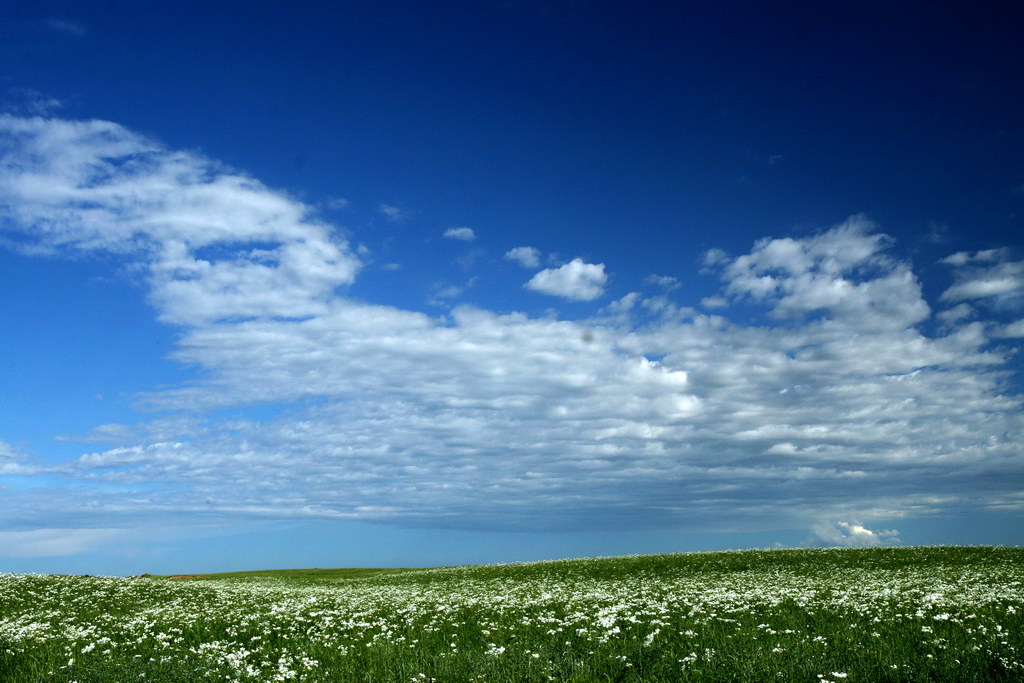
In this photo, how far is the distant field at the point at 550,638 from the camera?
13.2 m

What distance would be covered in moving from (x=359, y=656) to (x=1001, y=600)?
19.0 meters

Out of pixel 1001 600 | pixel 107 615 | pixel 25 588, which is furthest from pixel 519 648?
pixel 25 588

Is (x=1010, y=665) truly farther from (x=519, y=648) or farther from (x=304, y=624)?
(x=304, y=624)

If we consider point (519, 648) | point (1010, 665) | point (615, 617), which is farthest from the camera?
point (615, 617)

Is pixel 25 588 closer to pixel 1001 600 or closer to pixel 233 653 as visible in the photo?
pixel 233 653

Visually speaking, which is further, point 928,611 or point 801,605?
point 801,605

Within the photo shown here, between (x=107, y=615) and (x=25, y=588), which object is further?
(x=25, y=588)

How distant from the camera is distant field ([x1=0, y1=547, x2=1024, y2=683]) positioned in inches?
522

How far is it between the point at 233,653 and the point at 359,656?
3.40 meters

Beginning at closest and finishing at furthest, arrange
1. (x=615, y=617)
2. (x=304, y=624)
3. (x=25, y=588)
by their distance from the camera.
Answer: (x=615, y=617) < (x=304, y=624) < (x=25, y=588)

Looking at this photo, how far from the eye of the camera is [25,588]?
3525cm

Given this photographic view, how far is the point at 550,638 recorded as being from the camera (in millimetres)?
16484

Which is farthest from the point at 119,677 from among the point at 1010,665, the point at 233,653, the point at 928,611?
the point at 928,611

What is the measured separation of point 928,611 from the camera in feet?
59.8
